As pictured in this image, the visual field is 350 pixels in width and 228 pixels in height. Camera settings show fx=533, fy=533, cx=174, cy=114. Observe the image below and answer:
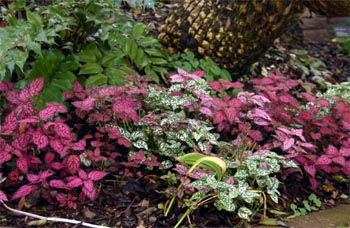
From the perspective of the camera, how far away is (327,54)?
182 inches

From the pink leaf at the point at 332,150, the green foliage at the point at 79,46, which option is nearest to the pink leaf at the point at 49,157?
the green foliage at the point at 79,46

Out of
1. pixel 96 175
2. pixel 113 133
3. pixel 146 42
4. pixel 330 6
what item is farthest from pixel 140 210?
pixel 330 6

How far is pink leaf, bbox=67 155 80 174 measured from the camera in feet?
7.61

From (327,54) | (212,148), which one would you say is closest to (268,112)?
(212,148)

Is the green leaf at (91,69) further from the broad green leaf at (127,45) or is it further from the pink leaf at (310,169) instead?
the pink leaf at (310,169)

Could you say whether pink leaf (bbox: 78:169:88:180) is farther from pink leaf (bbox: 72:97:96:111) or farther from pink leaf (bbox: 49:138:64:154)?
pink leaf (bbox: 72:97:96:111)

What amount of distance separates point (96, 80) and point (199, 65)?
738 millimetres

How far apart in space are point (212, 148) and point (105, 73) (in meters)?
0.77

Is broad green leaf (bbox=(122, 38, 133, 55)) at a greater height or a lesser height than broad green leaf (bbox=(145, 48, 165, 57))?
greater

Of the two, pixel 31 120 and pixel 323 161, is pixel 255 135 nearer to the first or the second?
pixel 323 161

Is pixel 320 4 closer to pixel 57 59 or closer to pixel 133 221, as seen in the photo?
pixel 57 59

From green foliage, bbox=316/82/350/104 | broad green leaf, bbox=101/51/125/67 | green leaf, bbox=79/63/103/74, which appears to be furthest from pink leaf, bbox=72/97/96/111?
green foliage, bbox=316/82/350/104

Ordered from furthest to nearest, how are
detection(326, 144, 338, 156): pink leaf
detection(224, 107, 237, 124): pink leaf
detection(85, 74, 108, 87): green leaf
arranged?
detection(85, 74, 108, 87): green leaf
detection(326, 144, 338, 156): pink leaf
detection(224, 107, 237, 124): pink leaf

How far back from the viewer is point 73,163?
91.4 inches
